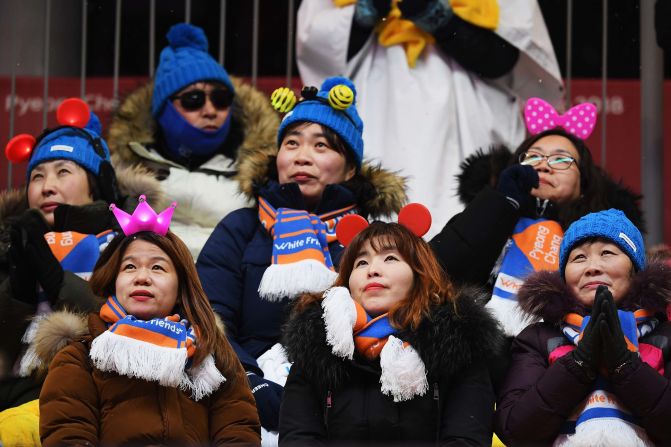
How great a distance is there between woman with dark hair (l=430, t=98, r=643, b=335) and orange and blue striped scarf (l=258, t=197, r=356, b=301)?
1.48 ft

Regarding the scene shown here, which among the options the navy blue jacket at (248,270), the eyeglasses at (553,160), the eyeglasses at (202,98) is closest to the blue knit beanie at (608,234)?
the eyeglasses at (553,160)

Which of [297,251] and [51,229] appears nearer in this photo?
[297,251]

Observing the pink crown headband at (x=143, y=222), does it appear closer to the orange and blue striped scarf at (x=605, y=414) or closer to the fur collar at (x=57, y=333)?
the fur collar at (x=57, y=333)

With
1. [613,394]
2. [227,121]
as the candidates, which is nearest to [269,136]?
[227,121]

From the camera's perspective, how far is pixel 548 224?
5828mm

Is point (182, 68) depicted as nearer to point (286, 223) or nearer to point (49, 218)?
point (49, 218)

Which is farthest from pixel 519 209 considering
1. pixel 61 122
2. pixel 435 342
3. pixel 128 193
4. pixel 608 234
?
pixel 61 122

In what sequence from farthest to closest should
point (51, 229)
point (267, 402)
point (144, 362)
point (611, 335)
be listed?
point (51, 229) < point (267, 402) < point (144, 362) < point (611, 335)

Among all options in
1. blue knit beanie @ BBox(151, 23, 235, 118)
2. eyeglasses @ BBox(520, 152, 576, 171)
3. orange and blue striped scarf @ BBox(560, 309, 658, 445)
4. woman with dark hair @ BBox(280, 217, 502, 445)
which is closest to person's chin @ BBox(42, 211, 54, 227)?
blue knit beanie @ BBox(151, 23, 235, 118)

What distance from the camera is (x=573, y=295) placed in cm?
495

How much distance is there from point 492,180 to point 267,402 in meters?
1.64

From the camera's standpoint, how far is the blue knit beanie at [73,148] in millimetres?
6293

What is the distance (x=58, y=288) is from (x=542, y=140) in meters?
2.21

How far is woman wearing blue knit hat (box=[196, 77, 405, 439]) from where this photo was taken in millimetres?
5582
